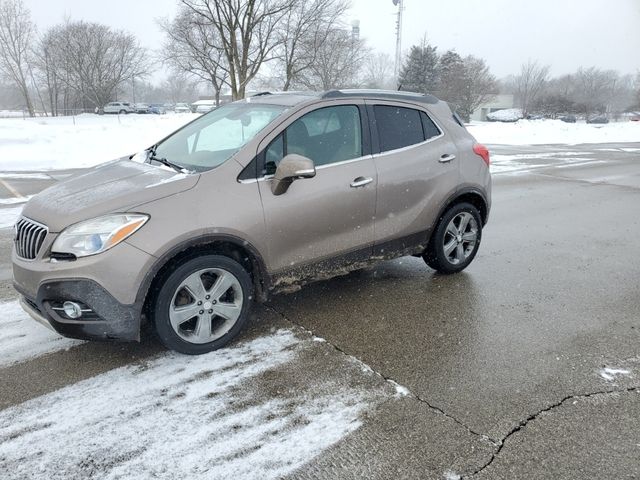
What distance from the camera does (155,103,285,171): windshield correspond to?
377 centimetres

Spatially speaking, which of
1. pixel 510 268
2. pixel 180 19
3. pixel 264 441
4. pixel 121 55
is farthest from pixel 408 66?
pixel 264 441

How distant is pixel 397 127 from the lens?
14.6 ft

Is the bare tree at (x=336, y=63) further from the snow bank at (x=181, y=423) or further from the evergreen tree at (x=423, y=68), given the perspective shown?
the snow bank at (x=181, y=423)

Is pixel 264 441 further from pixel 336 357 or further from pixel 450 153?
pixel 450 153

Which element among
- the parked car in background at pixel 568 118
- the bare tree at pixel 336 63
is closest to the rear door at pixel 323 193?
the bare tree at pixel 336 63

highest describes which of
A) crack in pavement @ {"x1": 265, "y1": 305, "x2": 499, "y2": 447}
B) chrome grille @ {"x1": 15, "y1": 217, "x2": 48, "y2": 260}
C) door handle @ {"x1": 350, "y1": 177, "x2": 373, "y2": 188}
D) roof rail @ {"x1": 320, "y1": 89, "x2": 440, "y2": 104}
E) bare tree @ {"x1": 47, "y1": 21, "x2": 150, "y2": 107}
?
bare tree @ {"x1": 47, "y1": 21, "x2": 150, "y2": 107}

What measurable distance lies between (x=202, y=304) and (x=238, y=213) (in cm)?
66

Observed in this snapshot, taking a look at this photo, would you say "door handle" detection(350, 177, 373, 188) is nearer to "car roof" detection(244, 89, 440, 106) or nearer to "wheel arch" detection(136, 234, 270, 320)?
"car roof" detection(244, 89, 440, 106)

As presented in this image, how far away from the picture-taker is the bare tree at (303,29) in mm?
30594

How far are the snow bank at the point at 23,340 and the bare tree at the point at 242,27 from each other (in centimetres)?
2524

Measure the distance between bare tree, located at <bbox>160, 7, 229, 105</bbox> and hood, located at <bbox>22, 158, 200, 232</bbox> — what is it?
2932cm

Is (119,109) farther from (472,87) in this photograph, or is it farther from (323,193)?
(323,193)

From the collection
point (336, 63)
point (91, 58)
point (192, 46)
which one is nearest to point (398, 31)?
point (336, 63)

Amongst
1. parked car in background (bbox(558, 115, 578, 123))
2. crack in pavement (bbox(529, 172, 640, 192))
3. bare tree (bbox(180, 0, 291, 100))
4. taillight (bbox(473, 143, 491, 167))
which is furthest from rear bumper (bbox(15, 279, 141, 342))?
parked car in background (bbox(558, 115, 578, 123))
